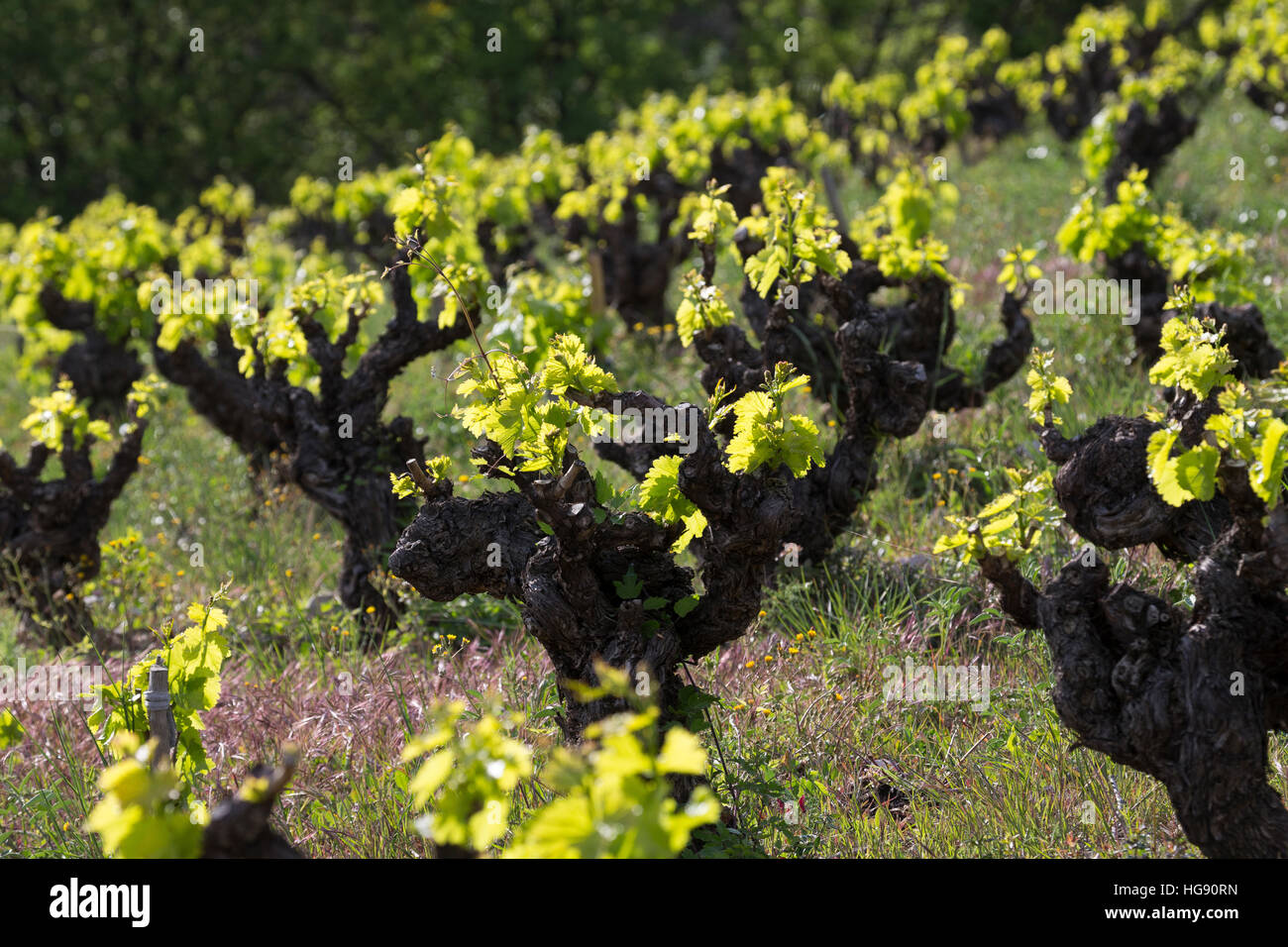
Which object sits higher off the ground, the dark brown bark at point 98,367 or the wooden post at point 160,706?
the dark brown bark at point 98,367

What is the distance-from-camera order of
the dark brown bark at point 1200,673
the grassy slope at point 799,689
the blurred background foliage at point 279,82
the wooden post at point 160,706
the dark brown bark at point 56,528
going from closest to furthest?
1. the dark brown bark at point 1200,673
2. the wooden post at point 160,706
3. the grassy slope at point 799,689
4. the dark brown bark at point 56,528
5. the blurred background foliage at point 279,82

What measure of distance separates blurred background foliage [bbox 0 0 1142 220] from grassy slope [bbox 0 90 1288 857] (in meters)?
11.8

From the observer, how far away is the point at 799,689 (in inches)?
160

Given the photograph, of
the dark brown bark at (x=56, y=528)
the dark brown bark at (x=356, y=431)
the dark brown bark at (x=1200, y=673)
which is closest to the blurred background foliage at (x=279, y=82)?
the dark brown bark at (x=356, y=431)

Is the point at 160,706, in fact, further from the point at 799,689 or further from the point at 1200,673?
the point at 1200,673

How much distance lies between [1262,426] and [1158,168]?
25.5ft

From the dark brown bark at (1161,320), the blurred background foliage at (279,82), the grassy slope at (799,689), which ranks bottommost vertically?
the grassy slope at (799,689)

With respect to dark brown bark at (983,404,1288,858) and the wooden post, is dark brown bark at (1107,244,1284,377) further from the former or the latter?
the wooden post

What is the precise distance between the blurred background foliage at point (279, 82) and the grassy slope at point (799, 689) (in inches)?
467

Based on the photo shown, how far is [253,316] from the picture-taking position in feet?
17.7

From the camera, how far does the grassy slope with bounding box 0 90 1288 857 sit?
3.38 m

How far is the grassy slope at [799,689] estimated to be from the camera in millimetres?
3379

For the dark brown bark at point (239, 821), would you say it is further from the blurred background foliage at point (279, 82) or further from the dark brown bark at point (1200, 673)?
the blurred background foliage at point (279, 82)

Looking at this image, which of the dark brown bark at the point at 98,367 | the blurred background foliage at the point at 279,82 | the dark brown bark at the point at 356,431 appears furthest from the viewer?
the blurred background foliage at the point at 279,82
